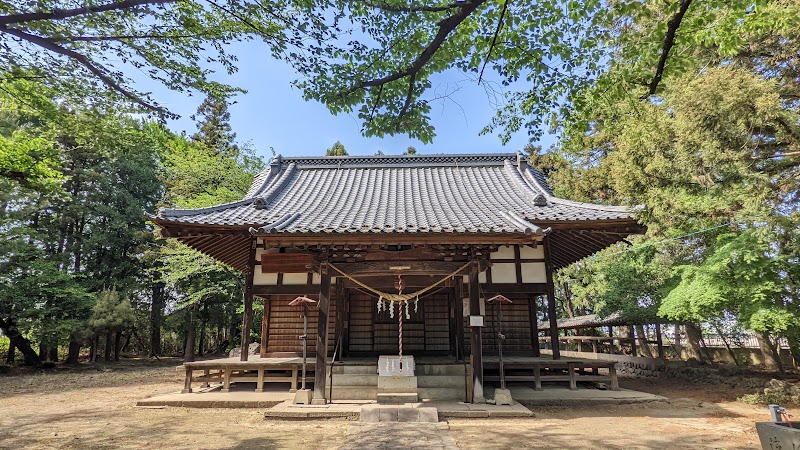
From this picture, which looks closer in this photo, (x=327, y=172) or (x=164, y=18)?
(x=164, y=18)

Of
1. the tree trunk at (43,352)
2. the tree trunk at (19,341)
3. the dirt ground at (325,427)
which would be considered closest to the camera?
the dirt ground at (325,427)

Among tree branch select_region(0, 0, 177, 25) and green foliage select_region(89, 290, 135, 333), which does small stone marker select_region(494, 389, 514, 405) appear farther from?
green foliage select_region(89, 290, 135, 333)

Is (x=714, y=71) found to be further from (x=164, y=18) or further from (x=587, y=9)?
(x=164, y=18)

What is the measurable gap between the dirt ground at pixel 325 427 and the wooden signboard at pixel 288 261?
10.0 feet

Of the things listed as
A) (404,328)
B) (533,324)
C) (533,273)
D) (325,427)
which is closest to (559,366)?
(533,324)

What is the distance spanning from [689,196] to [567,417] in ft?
22.4

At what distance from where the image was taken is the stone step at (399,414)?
23.7 ft

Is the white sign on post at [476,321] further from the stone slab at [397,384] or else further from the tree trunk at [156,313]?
the tree trunk at [156,313]

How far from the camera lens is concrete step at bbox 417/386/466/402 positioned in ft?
27.9

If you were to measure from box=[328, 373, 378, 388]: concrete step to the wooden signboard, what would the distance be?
2.53 meters

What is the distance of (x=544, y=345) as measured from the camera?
24969 millimetres

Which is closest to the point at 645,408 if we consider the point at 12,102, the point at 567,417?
the point at 567,417

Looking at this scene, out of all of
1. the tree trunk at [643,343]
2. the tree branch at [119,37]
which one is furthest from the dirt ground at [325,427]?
the tree trunk at [643,343]

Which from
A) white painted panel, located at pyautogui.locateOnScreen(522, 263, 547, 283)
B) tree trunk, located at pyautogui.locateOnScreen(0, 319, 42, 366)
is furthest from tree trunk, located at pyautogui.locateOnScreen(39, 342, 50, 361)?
white painted panel, located at pyautogui.locateOnScreen(522, 263, 547, 283)
